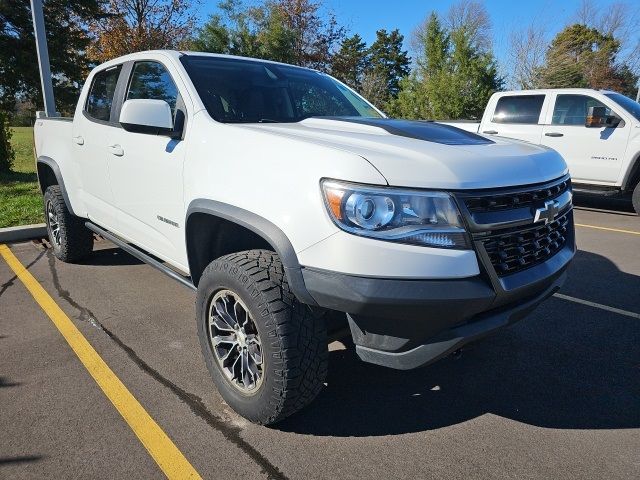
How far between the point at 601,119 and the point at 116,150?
7.88m

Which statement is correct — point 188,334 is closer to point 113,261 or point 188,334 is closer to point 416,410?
point 416,410

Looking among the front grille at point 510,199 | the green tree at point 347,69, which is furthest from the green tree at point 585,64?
the front grille at point 510,199

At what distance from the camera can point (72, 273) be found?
4.82 metres

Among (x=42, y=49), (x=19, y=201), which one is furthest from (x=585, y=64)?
(x=19, y=201)

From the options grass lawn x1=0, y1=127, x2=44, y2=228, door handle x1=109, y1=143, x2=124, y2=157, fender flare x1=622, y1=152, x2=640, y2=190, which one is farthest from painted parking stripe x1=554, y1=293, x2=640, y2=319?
grass lawn x1=0, y1=127, x2=44, y2=228

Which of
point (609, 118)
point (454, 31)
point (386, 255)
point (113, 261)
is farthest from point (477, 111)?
point (386, 255)

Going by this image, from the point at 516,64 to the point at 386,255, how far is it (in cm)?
3341

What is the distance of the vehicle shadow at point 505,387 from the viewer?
254cm

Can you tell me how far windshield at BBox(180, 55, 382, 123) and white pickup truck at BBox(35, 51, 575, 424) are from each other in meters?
0.02

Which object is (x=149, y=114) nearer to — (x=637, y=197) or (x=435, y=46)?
(x=637, y=197)

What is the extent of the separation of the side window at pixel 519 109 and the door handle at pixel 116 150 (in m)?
8.05

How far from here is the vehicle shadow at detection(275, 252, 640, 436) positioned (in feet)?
8.34

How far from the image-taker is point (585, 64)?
3538 centimetres

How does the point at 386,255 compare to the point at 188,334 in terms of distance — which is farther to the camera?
the point at 188,334
